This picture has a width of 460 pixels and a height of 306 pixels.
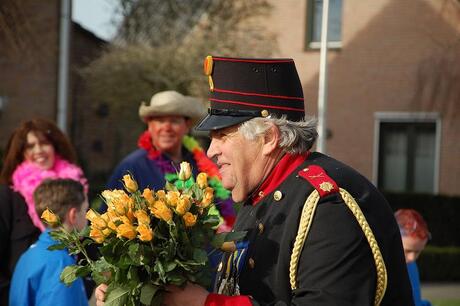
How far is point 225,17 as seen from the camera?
1831cm

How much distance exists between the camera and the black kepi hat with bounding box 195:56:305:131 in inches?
106

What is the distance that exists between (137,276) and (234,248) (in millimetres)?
313

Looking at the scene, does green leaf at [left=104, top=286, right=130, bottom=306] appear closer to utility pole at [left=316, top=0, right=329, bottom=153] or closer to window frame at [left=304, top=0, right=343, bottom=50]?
utility pole at [left=316, top=0, right=329, bottom=153]

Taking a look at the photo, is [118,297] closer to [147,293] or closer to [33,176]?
[147,293]

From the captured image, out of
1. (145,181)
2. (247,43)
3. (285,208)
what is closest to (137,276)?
(285,208)

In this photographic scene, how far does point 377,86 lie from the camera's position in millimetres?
18141

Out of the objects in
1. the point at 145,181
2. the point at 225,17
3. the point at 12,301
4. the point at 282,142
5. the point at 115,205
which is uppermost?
the point at 225,17

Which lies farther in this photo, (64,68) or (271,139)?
(64,68)

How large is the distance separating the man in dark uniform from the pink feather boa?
2492mm

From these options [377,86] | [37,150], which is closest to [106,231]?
[37,150]

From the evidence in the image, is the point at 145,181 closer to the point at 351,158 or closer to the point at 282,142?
the point at 282,142

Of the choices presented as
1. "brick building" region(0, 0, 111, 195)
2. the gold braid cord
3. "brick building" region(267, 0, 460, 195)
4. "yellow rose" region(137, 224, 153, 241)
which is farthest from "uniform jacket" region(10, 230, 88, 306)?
"brick building" region(267, 0, 460, 195)

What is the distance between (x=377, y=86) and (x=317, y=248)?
16126mm

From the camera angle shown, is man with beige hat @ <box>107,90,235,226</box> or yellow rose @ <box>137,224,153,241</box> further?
man with beige hat @ <box>107,90,235,226</box>
